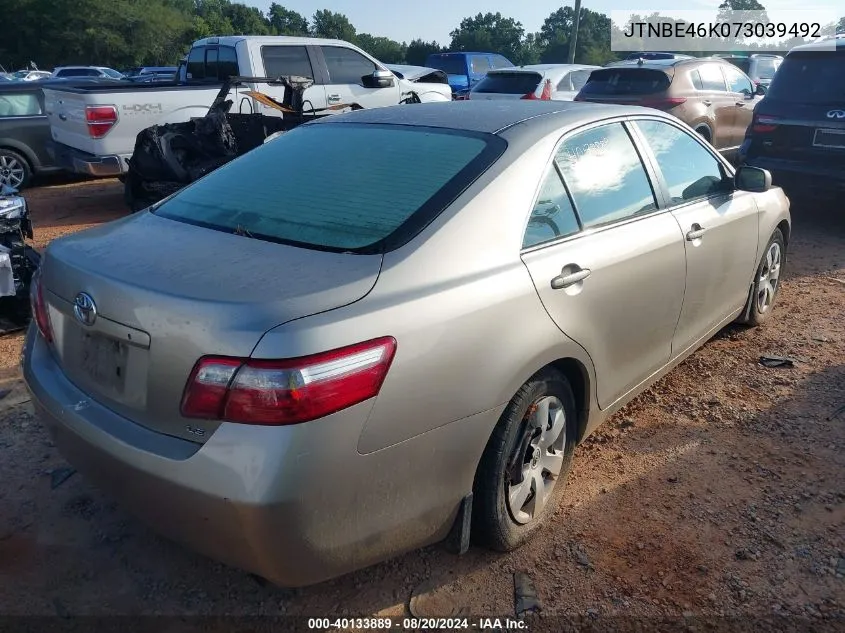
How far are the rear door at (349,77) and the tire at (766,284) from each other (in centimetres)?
659

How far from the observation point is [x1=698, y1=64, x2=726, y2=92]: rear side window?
10.0 metres

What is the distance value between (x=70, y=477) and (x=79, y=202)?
740cm

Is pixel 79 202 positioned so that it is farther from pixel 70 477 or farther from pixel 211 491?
pixel 211 491

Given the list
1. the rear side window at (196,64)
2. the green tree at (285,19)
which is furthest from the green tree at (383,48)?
the rear side window at (196,64)

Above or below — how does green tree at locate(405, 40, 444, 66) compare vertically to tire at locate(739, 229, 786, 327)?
above

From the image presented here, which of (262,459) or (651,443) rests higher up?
(262,459)

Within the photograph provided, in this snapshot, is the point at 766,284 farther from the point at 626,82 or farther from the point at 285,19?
the point at 285,19

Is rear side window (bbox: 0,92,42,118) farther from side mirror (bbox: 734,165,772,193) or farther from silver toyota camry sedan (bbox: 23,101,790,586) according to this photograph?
side mirror (bbox: 734,165,772,193)

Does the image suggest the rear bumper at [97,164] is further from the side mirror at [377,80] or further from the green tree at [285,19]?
the green tree at [285,19]

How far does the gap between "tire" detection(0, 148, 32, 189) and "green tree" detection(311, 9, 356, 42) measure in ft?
208

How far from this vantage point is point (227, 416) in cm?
188

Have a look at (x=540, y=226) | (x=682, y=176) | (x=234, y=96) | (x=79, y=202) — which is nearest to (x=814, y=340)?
(x=682, y=176)

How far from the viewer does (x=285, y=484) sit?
1836 millimetres

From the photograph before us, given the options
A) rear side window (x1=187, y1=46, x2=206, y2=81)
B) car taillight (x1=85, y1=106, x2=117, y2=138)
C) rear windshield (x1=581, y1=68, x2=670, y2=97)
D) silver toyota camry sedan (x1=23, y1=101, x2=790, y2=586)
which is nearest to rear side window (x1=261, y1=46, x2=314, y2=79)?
rear side window (x1=187, y1=46, x2=206, y2=81)
